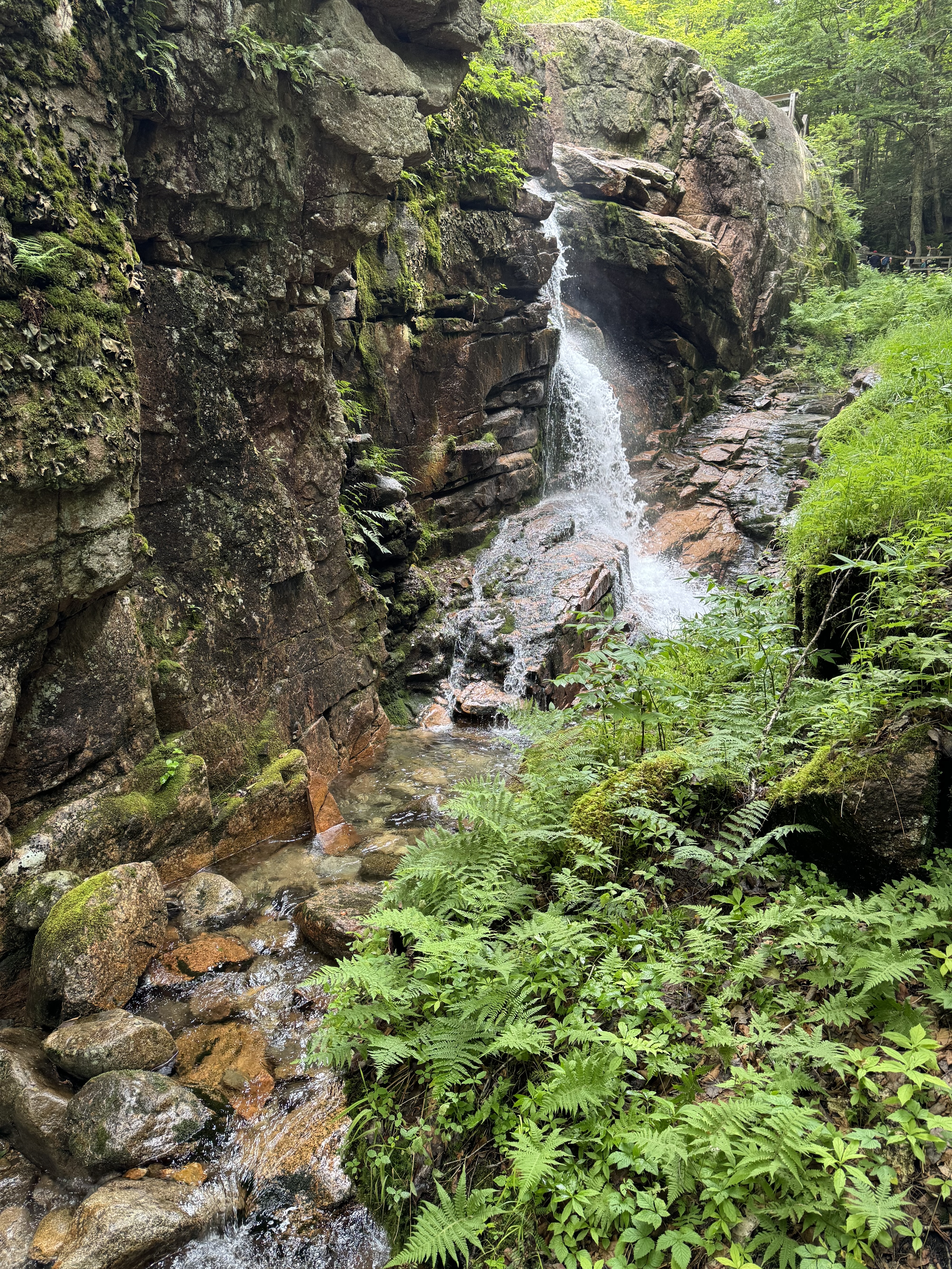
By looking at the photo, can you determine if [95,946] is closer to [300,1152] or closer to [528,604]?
[300,1152]

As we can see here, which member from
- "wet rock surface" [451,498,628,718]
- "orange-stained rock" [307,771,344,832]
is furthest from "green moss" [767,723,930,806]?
"wet rock surface" [451,498,628,718]

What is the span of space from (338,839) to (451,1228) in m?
5.37

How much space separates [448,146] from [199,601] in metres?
11.3

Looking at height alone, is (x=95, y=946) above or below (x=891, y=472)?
below

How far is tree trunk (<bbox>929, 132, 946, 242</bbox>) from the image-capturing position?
23172 millimetres

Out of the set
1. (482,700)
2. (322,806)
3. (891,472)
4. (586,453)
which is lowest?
(482,700)

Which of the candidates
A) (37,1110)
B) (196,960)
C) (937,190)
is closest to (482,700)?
(196,960)

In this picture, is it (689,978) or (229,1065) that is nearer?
(689,978)

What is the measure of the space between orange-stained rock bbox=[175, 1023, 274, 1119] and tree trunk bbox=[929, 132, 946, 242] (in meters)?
30.9

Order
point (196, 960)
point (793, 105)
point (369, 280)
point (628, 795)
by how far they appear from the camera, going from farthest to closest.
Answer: point (793, 105)
point (369, 280)
point (196, 960)
point (628, 795)

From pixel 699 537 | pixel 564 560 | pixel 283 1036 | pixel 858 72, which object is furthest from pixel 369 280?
pixel 858 72

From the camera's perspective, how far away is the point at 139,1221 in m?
3.40

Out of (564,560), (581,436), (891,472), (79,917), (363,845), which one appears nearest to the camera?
(891,472)

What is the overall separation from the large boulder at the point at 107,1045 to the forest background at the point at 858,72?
23.0 m
